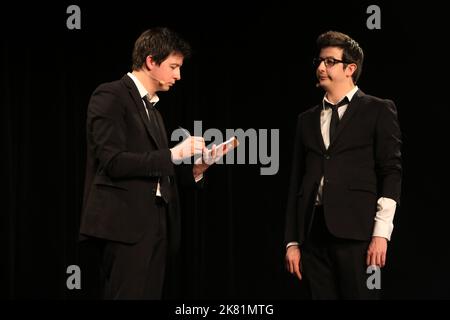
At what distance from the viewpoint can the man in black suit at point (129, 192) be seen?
6.61ft

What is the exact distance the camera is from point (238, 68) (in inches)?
150

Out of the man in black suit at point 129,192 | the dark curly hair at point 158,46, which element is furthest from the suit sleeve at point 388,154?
the dark curly hair at point 158,46

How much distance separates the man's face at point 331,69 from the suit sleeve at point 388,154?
23 cm

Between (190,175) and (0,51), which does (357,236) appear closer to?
(190,175)

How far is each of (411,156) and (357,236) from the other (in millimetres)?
1549

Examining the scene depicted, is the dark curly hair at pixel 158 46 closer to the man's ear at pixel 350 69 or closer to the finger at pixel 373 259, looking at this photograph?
the man's ear at pixel 350 69

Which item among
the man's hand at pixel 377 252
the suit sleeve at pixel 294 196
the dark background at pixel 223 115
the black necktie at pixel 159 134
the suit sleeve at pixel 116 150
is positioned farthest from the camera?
the dark background at pixel 223 115

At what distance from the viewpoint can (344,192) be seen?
229 centimetres

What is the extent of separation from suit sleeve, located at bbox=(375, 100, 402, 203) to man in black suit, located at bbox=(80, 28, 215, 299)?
68cm

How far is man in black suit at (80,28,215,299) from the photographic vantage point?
2.01 meters

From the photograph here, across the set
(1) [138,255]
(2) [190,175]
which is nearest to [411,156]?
(2) [190,175]

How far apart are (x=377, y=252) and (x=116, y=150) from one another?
3.23 ft
